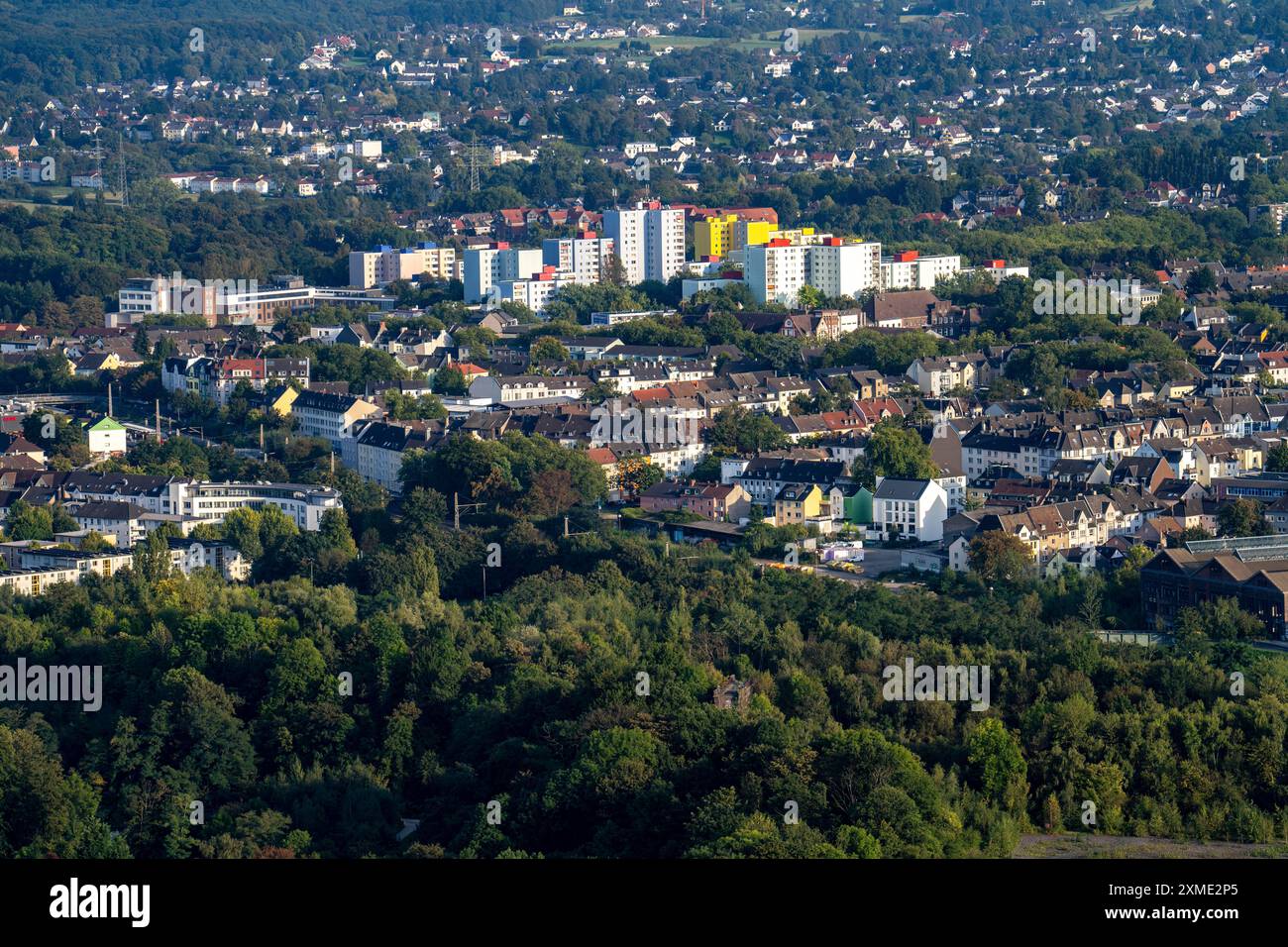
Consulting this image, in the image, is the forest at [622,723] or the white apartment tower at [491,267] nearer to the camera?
the forest at [622,723]

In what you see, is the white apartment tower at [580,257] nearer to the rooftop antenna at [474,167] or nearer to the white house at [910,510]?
the rooftop antenna at [474,167]

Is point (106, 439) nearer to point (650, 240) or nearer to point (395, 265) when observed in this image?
point (395, 265)

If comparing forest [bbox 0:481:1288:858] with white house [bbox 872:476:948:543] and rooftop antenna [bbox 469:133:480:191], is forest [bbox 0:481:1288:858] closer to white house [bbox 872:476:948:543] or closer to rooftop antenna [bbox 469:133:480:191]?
white house [bbox 872:476:948:543]

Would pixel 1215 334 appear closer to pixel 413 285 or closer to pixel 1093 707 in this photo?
pixel 413 285

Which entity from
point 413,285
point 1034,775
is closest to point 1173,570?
point 1034,775

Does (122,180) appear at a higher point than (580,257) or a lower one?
higher

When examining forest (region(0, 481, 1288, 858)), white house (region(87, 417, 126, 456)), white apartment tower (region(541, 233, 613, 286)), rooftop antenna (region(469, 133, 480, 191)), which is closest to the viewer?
forest (region(0, 481, 1288, 858))

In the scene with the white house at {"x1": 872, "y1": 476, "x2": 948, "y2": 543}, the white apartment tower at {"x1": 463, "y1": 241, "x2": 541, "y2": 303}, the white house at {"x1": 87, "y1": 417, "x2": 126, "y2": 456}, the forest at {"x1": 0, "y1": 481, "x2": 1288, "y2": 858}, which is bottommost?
the forest at {"x1": 0, "y1": 481, "x2": 1288, "y2": 858}

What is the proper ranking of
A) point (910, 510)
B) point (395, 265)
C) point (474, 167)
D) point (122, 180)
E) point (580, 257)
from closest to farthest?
1. point (910, 510)
2. point (580, 257)
3. point (395, 265)
4. point (122, 180)
5. point (474, 167)

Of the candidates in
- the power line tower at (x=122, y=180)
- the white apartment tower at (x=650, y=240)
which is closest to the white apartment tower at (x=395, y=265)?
the white apartment tower at (x=650, y=240)

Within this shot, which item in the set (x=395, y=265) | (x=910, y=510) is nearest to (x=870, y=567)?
(x=910, y=510)

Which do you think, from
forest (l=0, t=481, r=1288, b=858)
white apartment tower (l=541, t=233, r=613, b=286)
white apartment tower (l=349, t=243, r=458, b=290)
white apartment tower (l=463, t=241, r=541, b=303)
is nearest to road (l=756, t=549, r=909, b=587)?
forest (l=0, t=481, r=1288, b=858)
